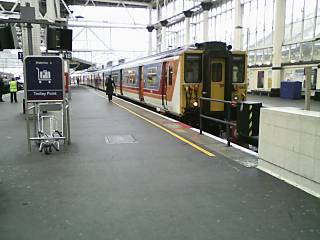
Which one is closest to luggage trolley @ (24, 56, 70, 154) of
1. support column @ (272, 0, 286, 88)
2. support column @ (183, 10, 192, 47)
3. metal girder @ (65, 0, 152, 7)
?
support column @ (272, 0, 286, 88)

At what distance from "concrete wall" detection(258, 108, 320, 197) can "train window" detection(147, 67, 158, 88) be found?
382 inches

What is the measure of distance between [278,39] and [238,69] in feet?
59.8

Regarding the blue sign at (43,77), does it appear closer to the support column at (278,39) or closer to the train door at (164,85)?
the train door at (164,85)

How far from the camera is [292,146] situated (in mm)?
5215

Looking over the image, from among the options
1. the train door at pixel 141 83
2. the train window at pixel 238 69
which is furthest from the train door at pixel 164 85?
the train door at pixel 141 83

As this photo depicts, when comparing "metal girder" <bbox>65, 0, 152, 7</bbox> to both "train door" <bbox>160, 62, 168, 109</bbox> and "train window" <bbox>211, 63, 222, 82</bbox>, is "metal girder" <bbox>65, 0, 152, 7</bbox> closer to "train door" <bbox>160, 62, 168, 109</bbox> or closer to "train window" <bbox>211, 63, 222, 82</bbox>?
"train door" <bbox>160, 62, 168, 109</bbox>

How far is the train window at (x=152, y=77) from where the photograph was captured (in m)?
15.4

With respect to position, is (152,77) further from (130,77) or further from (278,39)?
(278,39)

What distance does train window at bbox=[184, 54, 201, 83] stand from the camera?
38.6ft

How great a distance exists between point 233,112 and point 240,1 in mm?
24218

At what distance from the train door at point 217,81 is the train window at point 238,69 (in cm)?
42

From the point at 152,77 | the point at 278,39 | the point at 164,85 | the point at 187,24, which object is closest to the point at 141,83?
the point at 152,77

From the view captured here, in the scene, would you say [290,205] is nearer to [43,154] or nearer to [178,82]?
[43,154]

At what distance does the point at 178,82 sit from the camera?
12.0m
